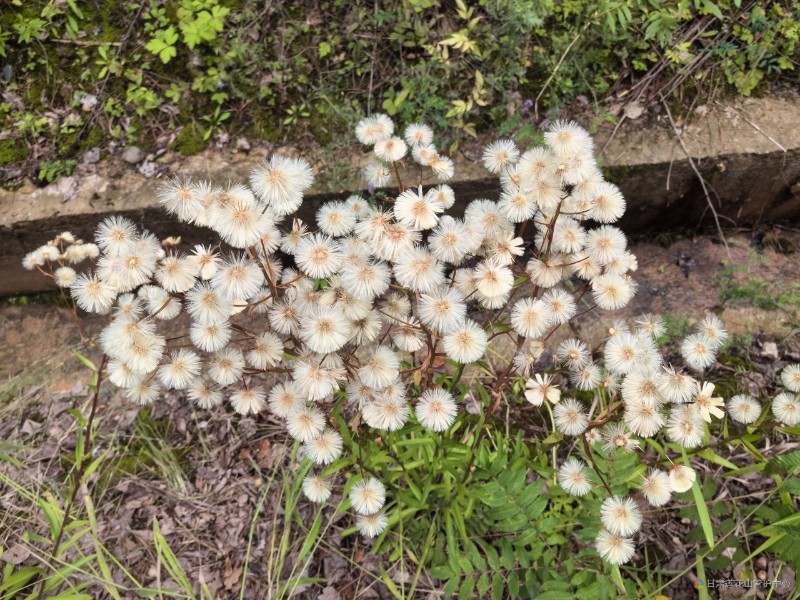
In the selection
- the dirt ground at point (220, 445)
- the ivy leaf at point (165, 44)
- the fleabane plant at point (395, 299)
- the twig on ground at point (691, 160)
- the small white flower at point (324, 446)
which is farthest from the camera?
the ivy leaf at point (165, 44)

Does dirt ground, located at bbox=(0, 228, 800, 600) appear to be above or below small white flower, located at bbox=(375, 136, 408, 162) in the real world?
below

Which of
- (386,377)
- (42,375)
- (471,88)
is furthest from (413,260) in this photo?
(42,375)

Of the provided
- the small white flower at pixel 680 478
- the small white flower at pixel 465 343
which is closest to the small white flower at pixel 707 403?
the small white flower at pixel 680 478

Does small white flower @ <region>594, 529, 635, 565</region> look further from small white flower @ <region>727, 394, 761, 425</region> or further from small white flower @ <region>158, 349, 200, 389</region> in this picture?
small white flower @ <region>158, 349, 200, 389</region>

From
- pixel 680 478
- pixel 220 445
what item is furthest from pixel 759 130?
pixel 220 445

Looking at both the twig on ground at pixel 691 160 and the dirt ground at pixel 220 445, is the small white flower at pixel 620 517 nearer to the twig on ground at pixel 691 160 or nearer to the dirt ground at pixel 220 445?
the dirt ground at pixel 220 445

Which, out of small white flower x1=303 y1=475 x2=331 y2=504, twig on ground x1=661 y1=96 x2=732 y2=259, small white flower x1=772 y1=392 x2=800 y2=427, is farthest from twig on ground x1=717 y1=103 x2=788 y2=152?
small white flower x1=303 y1=475 x2=331 y2=504

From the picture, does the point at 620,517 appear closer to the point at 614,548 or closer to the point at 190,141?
the point at 614,548

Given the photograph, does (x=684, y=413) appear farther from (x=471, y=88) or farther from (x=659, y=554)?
(x=471, y=88)
